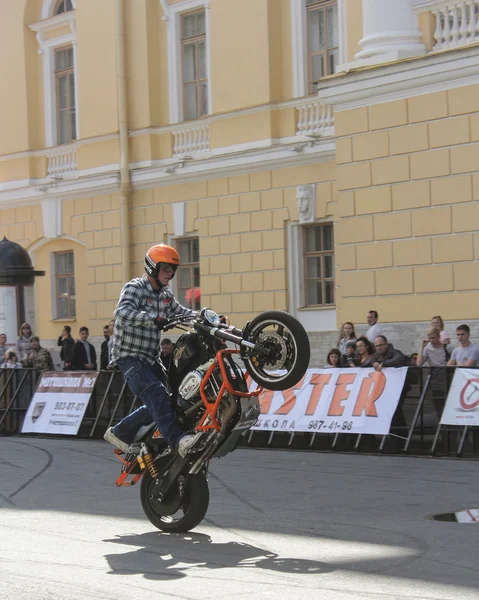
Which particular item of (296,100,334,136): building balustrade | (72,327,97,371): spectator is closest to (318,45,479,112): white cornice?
(296,100,334,136): building balustrade

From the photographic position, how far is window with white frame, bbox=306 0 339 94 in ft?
78.0

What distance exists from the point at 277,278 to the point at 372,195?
4.70 meters

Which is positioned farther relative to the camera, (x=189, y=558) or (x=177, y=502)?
(x=177, y=502)

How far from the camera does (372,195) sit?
19.9 metres

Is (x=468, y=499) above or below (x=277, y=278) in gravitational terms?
below

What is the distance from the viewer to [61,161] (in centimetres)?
2927

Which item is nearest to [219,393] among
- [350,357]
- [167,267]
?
[167,267]

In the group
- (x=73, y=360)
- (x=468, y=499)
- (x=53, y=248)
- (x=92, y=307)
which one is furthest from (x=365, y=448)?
(x=53, y=248)

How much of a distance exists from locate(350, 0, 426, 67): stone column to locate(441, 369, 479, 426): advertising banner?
6.77m

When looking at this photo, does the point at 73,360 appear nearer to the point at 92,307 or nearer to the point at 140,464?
the point at 92,307

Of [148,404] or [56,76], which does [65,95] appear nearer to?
[56,76]

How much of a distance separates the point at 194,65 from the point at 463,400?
14.4m

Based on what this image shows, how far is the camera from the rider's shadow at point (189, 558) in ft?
24.4

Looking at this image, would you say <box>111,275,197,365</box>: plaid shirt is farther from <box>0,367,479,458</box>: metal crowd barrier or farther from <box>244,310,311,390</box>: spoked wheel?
<box>0,367,479,458</box>: metal crowd barrier
